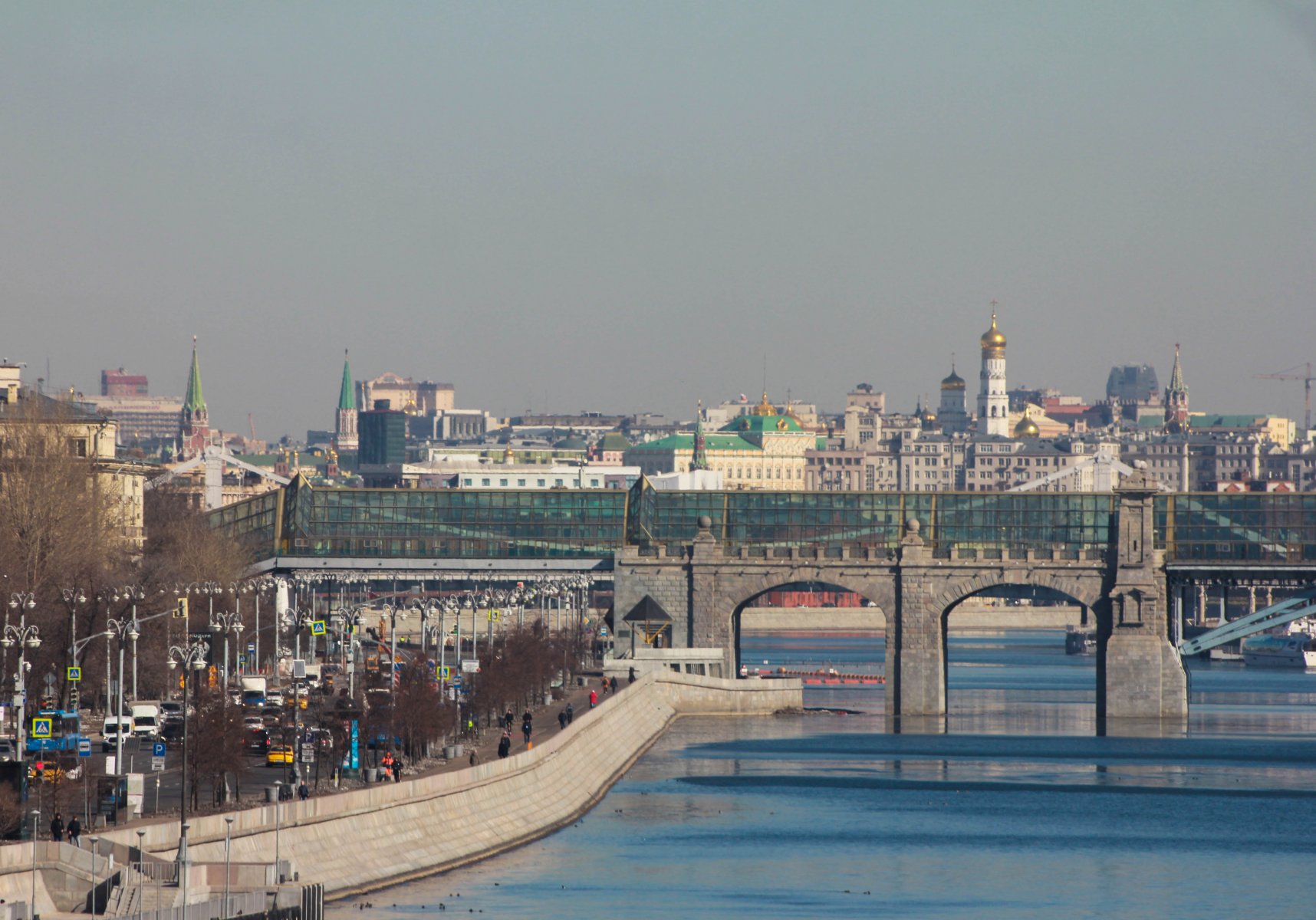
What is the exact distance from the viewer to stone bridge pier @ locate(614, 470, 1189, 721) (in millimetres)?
144750

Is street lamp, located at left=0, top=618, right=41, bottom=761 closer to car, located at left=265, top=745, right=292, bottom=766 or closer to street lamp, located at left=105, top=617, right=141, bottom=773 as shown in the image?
street lamp, located at left=105, top=617, right=141, bottom=773

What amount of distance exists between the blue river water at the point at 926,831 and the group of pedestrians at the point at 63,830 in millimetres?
6877

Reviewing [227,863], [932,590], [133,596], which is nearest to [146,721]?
[133,596]

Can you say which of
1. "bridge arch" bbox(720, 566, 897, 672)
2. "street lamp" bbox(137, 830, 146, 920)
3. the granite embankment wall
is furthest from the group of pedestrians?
"bridge arch" bbox(720, 566, 897, 672)

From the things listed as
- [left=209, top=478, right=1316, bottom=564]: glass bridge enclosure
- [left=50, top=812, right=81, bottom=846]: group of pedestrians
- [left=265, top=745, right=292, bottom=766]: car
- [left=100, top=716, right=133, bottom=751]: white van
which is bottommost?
[left=50, top=812, right=81, bottom=846]: group of pedestrians

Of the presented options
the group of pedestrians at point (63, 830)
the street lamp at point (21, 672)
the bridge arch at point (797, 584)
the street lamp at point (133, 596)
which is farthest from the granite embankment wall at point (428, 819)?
the bridge arch at point (797, 584)

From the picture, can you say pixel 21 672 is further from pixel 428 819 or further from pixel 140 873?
pixel 140 873

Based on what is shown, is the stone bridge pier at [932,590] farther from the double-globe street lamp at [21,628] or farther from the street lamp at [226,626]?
the double-globe street lamp at [21,628]

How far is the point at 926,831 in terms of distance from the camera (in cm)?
9894

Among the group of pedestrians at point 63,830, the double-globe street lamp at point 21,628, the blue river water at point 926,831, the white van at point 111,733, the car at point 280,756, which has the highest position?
the double-globe street lamp at point 21,628

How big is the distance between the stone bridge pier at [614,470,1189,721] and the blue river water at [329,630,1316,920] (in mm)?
2900

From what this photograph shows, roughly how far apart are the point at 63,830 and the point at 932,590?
85.9 meters

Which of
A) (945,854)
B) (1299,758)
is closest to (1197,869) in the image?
(945,854)

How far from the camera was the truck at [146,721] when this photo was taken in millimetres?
103062
